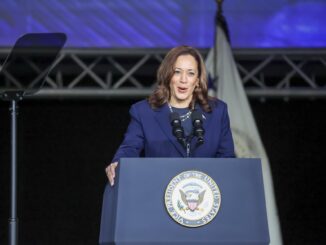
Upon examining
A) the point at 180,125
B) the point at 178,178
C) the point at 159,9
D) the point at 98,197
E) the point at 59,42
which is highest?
the point at 159,9

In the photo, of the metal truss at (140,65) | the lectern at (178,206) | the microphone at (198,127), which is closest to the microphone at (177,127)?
the microphone at (198,127)

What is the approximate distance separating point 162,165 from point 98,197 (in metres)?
4.42

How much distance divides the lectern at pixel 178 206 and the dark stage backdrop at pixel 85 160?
4.33m

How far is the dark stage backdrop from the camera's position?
21.3ft

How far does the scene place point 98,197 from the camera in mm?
6512

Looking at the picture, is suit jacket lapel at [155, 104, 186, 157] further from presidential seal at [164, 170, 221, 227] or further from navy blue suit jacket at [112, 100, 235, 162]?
presidential seal at [164, 170, 221, 227]

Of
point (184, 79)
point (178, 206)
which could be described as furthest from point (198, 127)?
point (178, 206)

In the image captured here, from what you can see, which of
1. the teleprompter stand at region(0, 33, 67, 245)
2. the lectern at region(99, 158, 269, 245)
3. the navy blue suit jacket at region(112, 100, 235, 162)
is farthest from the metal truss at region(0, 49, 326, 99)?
the lectern at region(99, 158, 269, 245)

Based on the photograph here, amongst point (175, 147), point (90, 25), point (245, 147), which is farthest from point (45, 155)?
point (175, 147)

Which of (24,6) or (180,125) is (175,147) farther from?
(24,6)

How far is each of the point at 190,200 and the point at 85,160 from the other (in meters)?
4.42

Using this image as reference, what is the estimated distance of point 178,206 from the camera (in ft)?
7.04

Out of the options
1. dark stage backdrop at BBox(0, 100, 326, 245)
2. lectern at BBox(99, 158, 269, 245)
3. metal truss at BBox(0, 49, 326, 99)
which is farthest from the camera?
dark stage backdrop at BBox(0, 100, 326, 245)

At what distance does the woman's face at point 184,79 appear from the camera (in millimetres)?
2445
